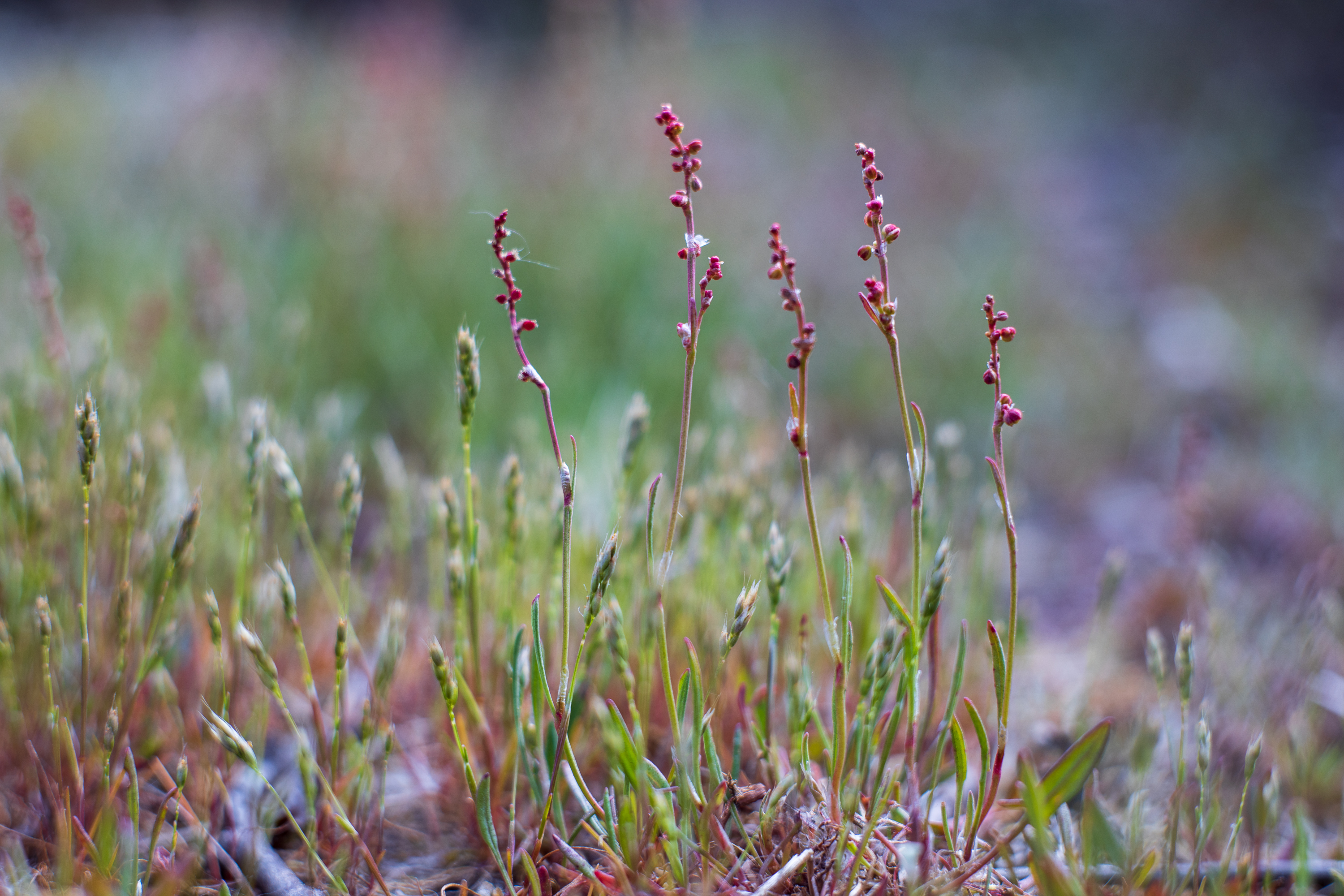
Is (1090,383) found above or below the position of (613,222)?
below

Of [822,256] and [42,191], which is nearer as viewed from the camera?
[42,191]

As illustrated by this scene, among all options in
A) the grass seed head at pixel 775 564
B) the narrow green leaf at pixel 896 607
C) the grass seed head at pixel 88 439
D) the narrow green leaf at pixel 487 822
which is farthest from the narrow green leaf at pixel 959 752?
the grass seed head at pixel 88 439

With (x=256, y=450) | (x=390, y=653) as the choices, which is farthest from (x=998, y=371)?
(x=256, y=450)

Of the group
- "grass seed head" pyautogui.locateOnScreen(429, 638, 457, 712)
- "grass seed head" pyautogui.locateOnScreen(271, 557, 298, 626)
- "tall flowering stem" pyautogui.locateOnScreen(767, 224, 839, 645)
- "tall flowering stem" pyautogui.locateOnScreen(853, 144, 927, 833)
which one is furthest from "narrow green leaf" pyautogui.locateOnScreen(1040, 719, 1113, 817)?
"grass seed head" pyautogui.locateOnScreen(271, 557, 298, 626)

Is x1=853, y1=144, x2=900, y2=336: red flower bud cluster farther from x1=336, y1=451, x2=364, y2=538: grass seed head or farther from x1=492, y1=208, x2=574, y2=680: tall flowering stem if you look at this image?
x1=336, y1=451, x2=364, y2=538: grass seed head

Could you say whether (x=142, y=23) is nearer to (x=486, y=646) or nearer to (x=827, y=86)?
(x=827, y=86)

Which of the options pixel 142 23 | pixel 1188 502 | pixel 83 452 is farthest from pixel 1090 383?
pixel 142 23
